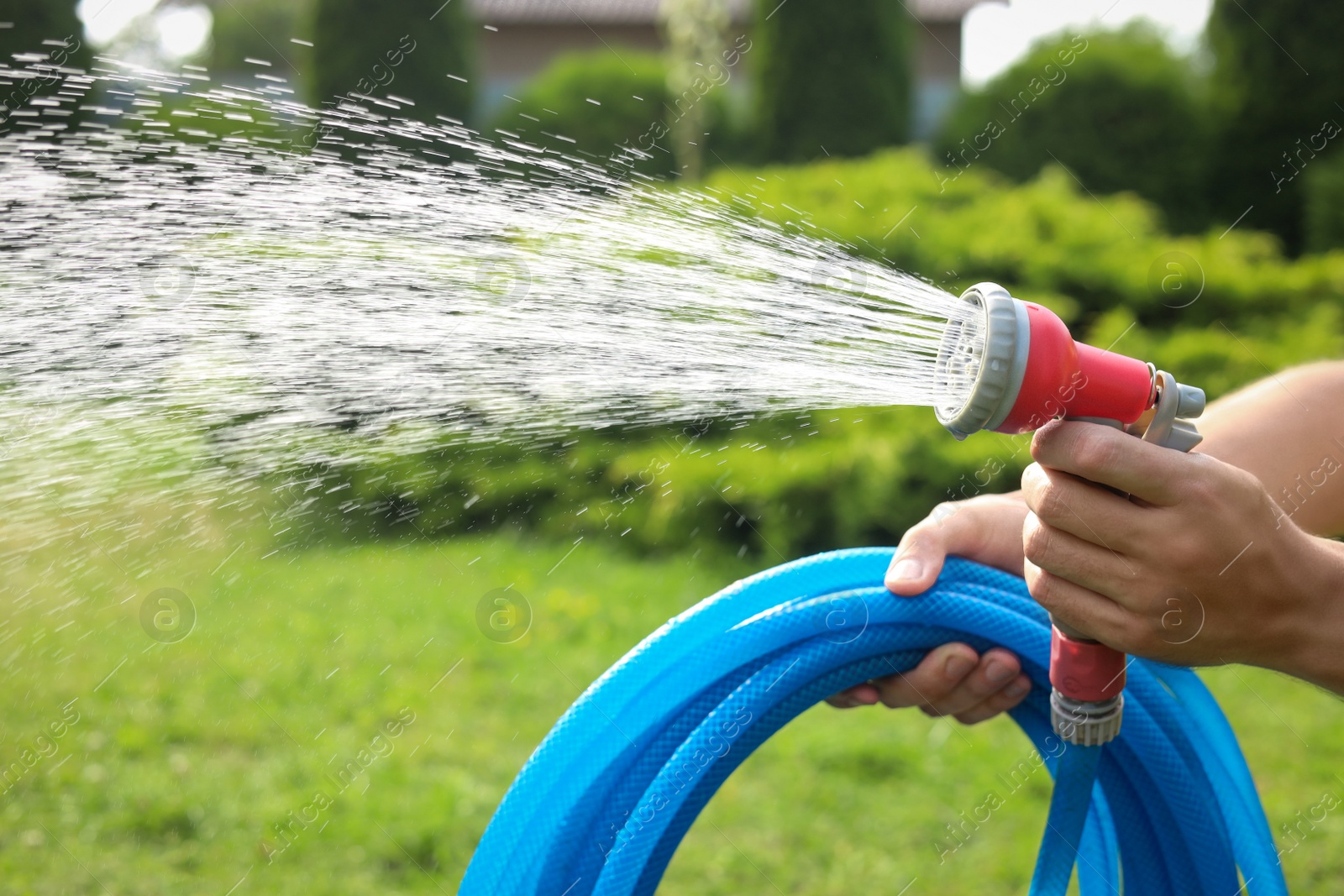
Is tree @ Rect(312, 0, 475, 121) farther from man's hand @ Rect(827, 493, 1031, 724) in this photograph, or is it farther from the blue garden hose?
the blue garden hose

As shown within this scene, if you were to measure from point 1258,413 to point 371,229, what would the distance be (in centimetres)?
358

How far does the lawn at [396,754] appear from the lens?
3076mm

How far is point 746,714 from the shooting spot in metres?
1.46

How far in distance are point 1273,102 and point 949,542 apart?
38.6 ft

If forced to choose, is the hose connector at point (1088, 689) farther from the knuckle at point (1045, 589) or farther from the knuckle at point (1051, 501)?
the knuckle at point (1051, 501)

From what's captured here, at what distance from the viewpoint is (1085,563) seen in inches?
45.8

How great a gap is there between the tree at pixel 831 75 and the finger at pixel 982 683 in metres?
10.7

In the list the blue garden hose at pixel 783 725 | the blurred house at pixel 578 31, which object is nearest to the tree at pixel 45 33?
the blue garden hose at pixel 783 725

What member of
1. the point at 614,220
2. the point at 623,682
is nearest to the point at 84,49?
the point at 614,220

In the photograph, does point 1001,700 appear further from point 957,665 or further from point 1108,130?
point 1108,130

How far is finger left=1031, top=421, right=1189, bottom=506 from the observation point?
110cm

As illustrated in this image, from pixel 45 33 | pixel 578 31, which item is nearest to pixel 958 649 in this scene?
pixel 45 33

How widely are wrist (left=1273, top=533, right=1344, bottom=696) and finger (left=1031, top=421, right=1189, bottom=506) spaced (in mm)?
230

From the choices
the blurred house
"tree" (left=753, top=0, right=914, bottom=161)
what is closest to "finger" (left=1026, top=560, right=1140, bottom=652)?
"tree" (left=753, top=0, right=914, bottom=161)
